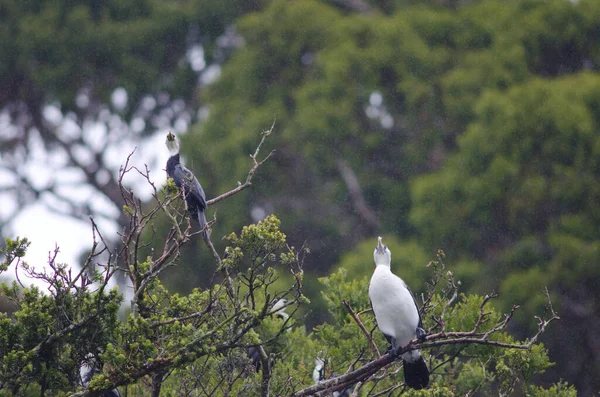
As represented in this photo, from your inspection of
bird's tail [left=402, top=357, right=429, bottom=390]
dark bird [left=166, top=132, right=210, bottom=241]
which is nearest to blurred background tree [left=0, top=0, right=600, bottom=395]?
dark bird [left=166, top=132, right=210, bottom=241]

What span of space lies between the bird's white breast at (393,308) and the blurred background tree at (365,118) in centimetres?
595

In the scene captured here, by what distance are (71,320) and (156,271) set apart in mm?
505

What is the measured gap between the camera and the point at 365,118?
50.5 ft

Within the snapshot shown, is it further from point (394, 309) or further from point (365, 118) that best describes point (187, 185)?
point (365, 118)

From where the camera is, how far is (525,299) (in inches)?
459

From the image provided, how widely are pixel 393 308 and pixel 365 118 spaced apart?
9813 millimetres

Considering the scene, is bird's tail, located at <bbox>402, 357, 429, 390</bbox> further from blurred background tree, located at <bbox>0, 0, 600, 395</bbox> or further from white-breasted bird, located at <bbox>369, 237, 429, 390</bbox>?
blurred background tree, located at <bbox>0, 0, 600, 395</bbox>

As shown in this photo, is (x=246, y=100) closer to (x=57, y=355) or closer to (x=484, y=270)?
(x=484, y=270)

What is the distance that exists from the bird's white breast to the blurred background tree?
5952 mm

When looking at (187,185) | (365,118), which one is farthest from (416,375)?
(365,118)

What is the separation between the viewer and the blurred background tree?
12.5 m

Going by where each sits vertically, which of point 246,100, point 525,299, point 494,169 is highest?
point 246,100

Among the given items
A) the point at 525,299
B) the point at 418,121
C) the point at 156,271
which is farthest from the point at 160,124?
the point at 156,271

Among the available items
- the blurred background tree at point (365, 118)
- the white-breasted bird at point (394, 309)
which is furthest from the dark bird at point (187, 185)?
the blurred background tree at point (365, 118)
